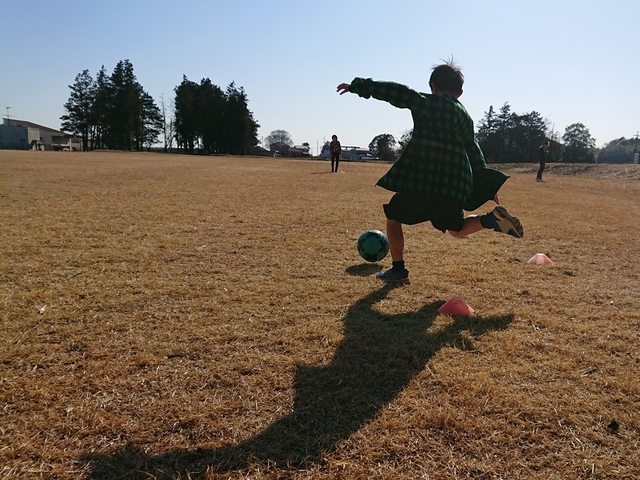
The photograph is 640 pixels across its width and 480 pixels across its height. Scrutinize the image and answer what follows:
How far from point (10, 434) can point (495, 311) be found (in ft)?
9.97

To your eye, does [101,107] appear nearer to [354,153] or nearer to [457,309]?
[354,153]

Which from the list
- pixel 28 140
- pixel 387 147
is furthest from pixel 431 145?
pixel 28 140

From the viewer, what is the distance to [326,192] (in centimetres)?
1204

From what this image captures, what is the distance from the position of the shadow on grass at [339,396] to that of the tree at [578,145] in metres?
58.2

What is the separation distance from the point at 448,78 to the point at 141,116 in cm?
7639

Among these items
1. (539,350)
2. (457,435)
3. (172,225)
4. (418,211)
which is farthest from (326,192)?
(457,435)

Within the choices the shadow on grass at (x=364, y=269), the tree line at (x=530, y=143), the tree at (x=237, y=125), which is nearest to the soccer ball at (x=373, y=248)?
the shadow on grass at (x=364, y=269)

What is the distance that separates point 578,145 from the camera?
55.0 meters

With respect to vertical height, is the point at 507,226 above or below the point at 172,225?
above

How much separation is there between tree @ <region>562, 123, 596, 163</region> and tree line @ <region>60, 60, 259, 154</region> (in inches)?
1791

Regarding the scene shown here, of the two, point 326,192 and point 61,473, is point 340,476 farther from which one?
point 326,192

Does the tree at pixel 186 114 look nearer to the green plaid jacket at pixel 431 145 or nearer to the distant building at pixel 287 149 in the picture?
the distant building at pixel 287 149

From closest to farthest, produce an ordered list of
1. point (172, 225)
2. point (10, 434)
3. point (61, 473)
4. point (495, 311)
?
1. point (61, 473)
2. point (10, 434)
3. point (495, 311)
4. point (172, 225)

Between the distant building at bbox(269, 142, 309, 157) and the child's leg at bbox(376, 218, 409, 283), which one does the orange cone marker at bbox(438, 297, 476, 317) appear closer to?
the child's leg at bbox(376, 218, 409, 283)
